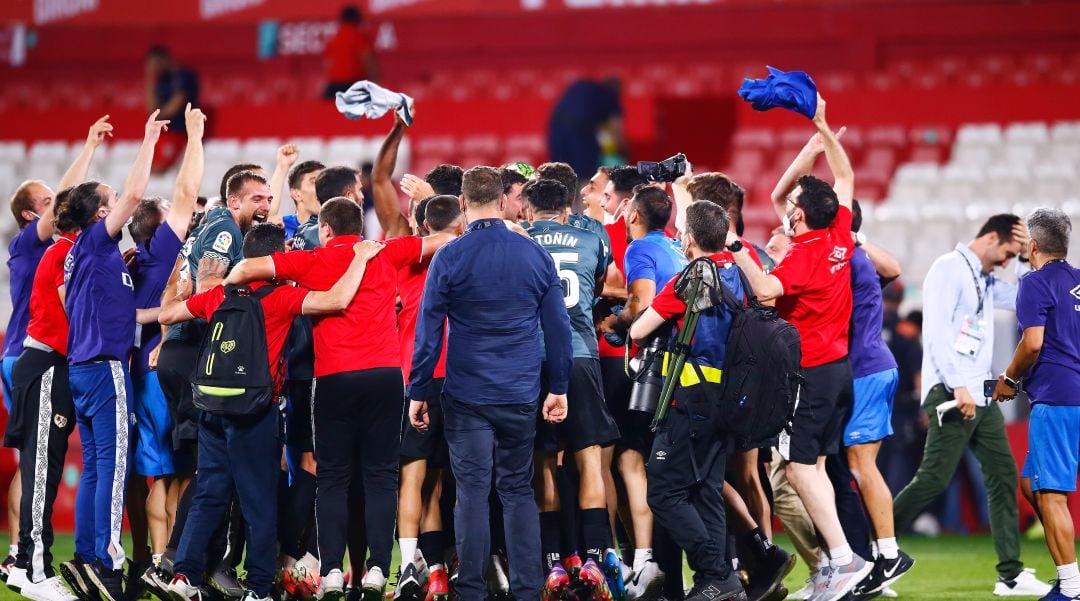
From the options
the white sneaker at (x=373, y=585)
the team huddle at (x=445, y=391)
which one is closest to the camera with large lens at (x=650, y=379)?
the team huddle at (x=445, y=391)

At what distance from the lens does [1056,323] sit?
663 centimetres

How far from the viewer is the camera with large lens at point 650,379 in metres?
6.27

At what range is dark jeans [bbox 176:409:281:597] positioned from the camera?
6.09 metres

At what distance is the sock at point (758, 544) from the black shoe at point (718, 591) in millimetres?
539

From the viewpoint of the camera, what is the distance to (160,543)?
6.95 m

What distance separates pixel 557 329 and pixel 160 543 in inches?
102

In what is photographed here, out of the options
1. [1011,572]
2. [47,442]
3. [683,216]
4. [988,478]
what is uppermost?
[683,216]

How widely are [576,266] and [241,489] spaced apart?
189cm

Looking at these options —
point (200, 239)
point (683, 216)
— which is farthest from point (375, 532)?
point (683, 216)

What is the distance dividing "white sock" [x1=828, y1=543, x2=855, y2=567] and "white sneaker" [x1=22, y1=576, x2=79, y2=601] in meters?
3.79

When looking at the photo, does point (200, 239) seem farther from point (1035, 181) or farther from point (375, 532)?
point (1035, 181)

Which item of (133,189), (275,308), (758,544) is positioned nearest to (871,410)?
(758,544)

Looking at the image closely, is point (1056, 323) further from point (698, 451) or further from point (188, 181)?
point (188, 181)

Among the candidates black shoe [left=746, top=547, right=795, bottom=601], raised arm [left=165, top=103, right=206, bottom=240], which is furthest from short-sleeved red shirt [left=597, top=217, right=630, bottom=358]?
raised arm [left=165, top=103, right=206, bottom=240]
